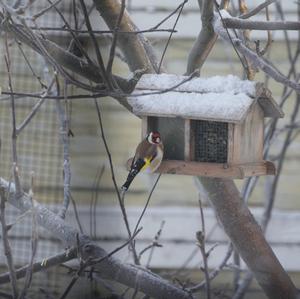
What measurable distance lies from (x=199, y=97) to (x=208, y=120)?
6 centimetres

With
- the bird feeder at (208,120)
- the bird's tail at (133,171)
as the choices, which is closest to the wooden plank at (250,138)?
the bird feeder at (208,120)

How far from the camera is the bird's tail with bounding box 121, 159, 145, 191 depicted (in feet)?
6.72

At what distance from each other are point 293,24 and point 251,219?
2.17ft

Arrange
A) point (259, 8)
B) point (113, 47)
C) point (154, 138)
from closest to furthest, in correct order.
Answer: point (113, 47) → point (259, 8) → point (154, 138)

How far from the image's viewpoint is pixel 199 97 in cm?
199

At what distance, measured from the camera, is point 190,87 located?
2.01m

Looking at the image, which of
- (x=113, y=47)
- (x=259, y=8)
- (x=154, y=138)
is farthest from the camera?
(x=154, y=138)

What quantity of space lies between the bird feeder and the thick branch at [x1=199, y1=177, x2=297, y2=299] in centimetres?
11

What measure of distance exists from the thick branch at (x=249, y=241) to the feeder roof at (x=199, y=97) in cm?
28

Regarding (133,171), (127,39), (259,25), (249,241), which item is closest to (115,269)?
(133,171)

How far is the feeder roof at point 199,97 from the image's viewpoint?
6.37 feet

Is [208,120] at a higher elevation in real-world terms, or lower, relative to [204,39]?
lower

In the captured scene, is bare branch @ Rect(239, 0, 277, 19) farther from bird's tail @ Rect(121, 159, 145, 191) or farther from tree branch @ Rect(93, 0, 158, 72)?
bird's tail @ Rect(121, 159, 145, 191)

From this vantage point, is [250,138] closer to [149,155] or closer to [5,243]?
[149,155]
